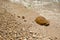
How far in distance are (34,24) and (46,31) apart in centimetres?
39

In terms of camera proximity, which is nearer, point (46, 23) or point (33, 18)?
point (46, 23)

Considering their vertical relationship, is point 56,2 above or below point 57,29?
above

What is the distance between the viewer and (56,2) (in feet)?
21.0

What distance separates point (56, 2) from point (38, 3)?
88cm

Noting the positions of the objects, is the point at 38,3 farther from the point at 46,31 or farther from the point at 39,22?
the point at 46,31

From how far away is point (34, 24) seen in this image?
3492 mm

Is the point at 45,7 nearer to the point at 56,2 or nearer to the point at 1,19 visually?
the point at 56,2

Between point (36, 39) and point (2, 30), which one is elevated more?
point (2, 30)

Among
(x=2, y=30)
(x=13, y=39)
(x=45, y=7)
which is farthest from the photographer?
(x=45, y=7)

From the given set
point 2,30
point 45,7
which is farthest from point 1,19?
point 45,7

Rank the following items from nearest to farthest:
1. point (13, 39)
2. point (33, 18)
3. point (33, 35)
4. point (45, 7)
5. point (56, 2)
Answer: point (13, 39) → point (33, 35) → point (33, 18) → point (45, 7) → point (56, 2)

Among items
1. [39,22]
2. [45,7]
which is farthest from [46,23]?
[45,7]

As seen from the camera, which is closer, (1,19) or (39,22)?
(1,19)

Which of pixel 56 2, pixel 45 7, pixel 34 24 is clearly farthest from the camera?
pixel 56 2
